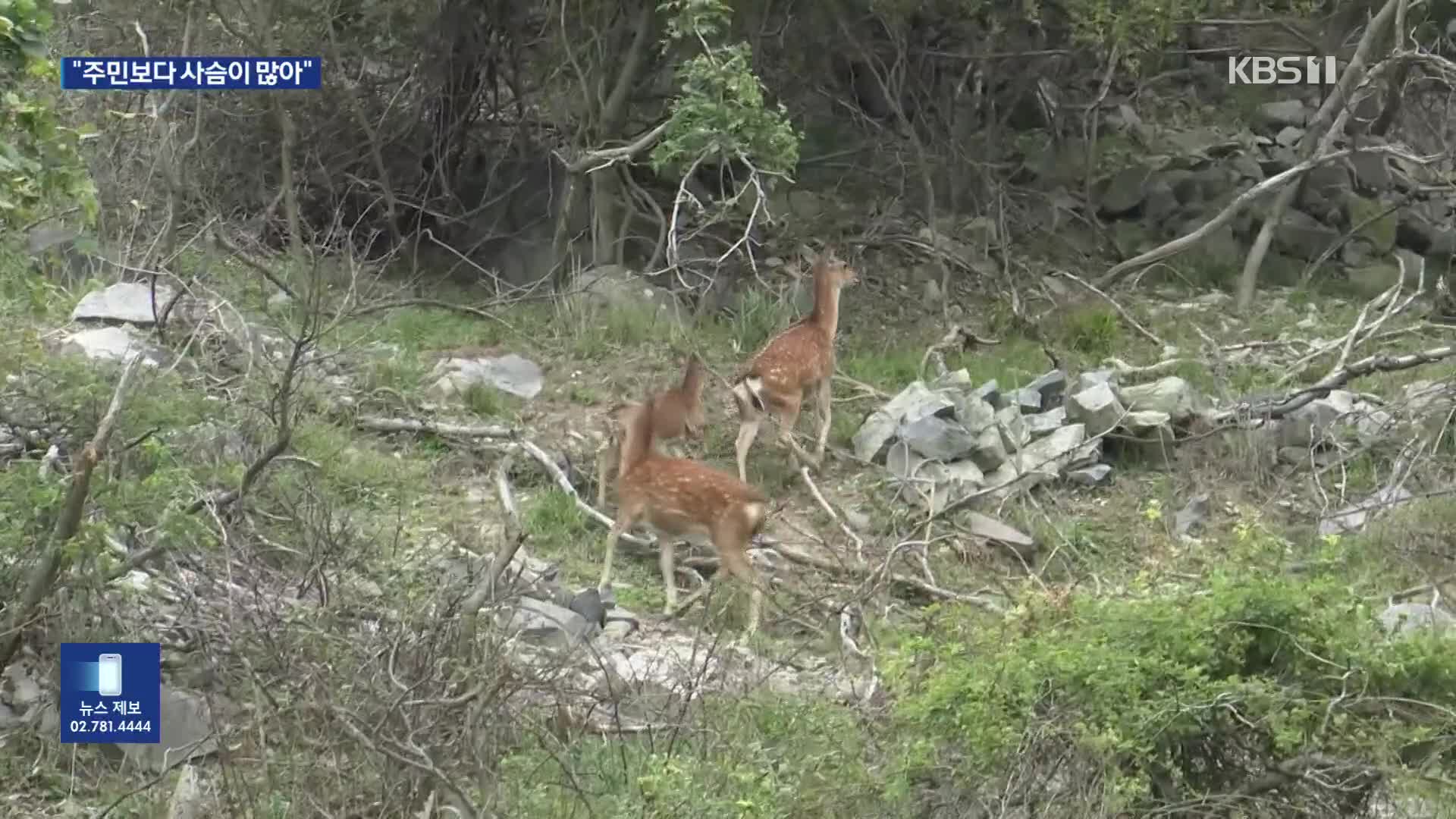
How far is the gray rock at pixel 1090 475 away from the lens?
1132 cm

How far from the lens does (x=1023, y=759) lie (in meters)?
6.05

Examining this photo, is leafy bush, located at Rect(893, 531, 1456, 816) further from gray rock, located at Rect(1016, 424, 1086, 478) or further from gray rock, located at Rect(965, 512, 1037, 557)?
gray rock, located at Rect(1016, 424, 1086, 478)

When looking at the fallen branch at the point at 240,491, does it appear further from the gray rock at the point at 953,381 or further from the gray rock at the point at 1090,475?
the gray rock at the point at 953,381

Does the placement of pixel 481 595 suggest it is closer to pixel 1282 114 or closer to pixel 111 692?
pixel 111 692

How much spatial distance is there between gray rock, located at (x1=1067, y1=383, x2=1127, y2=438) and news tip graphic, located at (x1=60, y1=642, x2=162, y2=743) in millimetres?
6341

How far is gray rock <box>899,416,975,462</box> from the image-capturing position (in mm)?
11094

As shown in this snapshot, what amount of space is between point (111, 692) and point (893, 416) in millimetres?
5772

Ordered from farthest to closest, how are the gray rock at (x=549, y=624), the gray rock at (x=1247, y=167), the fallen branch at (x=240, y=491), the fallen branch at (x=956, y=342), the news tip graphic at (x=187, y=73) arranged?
the gray rock at (x=1247, y=167) < the fallen branch at (x=956, y=342) < the news tip graphic at (x=187, y=73) < the gray rock at (x=549, y=624) < the fallen branch at (x=240, y=491)

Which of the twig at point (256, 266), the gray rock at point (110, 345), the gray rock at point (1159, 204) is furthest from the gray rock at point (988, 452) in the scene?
the gray rock at point (1159, 204)

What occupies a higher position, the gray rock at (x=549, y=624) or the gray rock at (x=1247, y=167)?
the gray rock at (x=1247, y=167)

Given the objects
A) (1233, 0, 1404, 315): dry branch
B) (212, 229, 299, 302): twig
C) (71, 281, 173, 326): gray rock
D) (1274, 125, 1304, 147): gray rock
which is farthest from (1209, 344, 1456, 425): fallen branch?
(1274, 125, 1304, 147): gray rock

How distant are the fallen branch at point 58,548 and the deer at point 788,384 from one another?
484cm

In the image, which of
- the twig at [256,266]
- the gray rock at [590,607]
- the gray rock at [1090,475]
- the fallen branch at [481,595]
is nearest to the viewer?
the fallen branch at [481,595]

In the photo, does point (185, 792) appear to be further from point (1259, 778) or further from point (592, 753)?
point (1259, 778)
